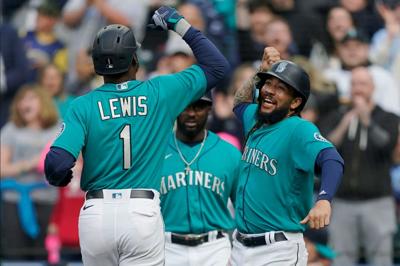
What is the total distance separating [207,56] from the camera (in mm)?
6309

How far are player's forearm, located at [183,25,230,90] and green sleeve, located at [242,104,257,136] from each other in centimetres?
51

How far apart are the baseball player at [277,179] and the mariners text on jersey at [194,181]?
3.80 feet

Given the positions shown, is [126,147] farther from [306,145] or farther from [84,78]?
[84,78]

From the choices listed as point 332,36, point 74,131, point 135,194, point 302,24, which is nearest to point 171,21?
point 74,131

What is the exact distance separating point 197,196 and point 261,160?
133cm

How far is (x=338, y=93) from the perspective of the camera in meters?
11.1

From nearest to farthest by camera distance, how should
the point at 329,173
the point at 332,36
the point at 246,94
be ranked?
1. the point at 329,173
2. the point at 246,94
3. the point at 332,36

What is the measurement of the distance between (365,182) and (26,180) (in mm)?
3408

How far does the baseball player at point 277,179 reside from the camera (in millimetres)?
6289

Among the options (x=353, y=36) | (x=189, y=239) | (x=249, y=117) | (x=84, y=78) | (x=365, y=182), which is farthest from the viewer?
(x=84, y=78)

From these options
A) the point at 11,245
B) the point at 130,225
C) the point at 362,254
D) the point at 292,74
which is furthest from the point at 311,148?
the point at 11,245

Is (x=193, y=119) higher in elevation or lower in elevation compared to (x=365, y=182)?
higher

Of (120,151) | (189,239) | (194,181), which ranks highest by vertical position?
(120,151)

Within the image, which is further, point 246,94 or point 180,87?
point 246,94
